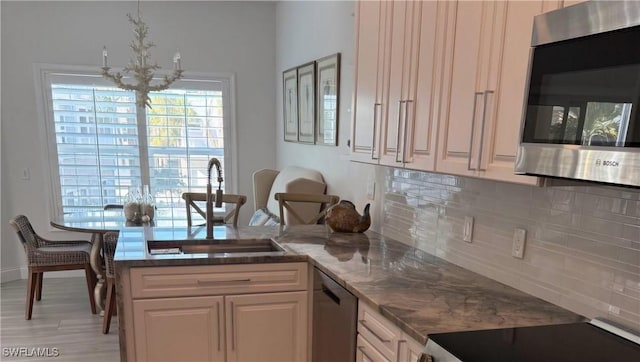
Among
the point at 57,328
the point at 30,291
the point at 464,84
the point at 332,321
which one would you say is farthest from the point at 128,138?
the point at 464,84

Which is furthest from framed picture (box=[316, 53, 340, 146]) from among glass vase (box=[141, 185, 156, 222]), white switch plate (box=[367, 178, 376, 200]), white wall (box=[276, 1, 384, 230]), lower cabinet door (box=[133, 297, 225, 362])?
lower cabinet door (box=[133, 297, 225, 362])

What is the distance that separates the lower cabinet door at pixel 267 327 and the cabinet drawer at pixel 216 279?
5 cm

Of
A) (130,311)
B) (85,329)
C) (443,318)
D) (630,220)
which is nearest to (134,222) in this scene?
(85,329)

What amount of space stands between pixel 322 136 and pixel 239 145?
1.78 metres

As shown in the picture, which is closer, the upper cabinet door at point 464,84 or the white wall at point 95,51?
the upper cabinet door at point 464,84

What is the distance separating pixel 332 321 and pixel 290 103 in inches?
115

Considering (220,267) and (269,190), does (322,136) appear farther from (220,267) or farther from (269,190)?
(220,267)

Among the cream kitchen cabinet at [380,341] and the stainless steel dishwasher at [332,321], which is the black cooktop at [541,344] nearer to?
the cream kitchen cabinet at [380,341]

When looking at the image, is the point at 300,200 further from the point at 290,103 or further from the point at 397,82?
the point at 290,103

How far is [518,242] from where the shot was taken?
161 centimetres

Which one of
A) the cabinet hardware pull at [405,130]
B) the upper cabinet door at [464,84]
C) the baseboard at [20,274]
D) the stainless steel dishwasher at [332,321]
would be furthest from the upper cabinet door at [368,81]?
the baseboard at [20,274]

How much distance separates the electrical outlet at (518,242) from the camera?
1.58 meters

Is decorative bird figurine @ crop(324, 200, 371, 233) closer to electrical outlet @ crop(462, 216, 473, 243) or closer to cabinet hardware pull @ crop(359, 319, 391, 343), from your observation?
electrical outlet @ crop(462, 216, 473, 243)

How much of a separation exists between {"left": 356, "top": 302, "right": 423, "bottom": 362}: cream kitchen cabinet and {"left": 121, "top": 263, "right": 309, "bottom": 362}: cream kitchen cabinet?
561 millimetres
